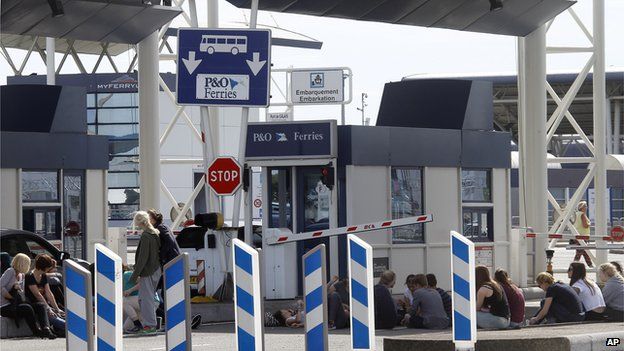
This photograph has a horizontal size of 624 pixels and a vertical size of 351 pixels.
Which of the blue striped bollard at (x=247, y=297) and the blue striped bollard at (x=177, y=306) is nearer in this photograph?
the blue striped bollard at (x=177, y=306)

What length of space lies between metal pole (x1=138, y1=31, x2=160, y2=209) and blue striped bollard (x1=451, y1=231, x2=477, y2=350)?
42.7 feet

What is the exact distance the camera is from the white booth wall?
21609 millimetres

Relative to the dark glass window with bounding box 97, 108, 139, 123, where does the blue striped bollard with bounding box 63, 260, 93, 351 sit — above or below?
below

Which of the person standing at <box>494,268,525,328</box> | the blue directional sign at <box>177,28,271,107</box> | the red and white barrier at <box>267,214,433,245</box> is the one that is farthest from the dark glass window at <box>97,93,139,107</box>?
the person standing at <box>494,268,525,328</box>

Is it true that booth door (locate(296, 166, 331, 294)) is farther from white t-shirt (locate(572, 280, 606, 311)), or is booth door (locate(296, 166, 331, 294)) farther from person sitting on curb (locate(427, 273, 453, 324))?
white t-shirt (locate(572, 280, 606, 311))

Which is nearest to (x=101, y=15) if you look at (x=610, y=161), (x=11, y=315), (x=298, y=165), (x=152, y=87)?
(x=152, y=87)

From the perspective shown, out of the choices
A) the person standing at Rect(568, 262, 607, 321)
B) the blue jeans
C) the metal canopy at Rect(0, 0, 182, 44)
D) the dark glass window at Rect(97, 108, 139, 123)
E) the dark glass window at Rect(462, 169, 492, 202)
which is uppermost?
the dark glass window at Rect(97, 108, 139, 123)

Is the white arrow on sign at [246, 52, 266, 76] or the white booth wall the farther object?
the white booth wall

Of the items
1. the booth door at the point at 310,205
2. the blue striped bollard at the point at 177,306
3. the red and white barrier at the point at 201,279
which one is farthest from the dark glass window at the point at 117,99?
the blue striped bollard at the point at 177,306

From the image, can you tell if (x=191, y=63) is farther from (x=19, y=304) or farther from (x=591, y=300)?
(x=591, y=300)

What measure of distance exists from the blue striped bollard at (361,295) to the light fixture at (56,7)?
11.0 m

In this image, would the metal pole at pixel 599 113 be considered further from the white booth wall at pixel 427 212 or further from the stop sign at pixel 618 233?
the white booth wall at pixel 427 212

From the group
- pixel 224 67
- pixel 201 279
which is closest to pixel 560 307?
pixel 201 279

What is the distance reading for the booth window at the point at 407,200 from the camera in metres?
22.2
